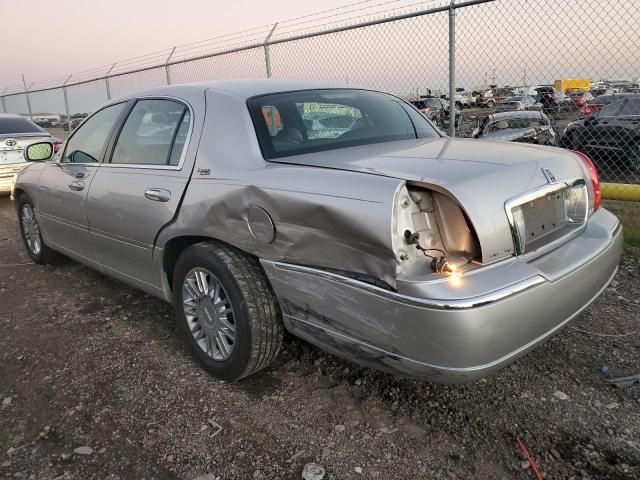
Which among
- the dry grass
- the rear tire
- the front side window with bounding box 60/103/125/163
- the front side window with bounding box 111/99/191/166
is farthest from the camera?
the rear tire

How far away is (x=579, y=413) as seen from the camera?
2574 mm

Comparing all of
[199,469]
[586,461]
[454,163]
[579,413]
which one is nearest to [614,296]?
[579,413]

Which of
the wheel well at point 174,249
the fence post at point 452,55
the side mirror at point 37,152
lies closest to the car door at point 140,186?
the wheel well at point 174,249

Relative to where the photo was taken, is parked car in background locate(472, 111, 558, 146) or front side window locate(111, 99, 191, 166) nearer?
front side window locate(111, 99, 191, 166)

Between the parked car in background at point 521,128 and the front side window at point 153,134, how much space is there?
803 centimetres

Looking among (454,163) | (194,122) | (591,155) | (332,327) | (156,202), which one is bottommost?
(591,155)

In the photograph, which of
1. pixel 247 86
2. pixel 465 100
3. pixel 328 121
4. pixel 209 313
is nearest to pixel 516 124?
pixel 465 100

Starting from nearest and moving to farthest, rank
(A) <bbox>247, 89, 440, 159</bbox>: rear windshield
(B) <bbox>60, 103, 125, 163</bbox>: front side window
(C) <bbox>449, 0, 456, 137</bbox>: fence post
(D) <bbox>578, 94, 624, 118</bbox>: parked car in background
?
(A) <bbox>247, 89, 440, 159</bbox>: rear windshield < (B) <bbox>60, 103, 125, 163</bbox>: front side window < (C) <bbox>449, 0, 456, 137</bbox>: fence post < (D) <bbox>578, 94, 624, 118</bbox>: parked car in background

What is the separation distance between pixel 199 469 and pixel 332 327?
2.81 feet

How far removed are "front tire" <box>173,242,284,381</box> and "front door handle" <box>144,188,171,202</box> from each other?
341 millimetres

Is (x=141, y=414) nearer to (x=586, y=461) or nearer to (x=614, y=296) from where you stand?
(x=586, y=461)

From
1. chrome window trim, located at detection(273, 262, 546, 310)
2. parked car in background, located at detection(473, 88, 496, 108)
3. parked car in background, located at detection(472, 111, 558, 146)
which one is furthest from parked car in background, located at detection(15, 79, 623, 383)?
parked car in background, located at detection(472, 111, 558, 146)

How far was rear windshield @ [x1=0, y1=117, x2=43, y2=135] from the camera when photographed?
29.0 ft

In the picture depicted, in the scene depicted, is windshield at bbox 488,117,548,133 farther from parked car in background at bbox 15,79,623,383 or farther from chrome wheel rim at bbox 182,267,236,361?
chrome wheel rim at bbox 182,267,236,361
